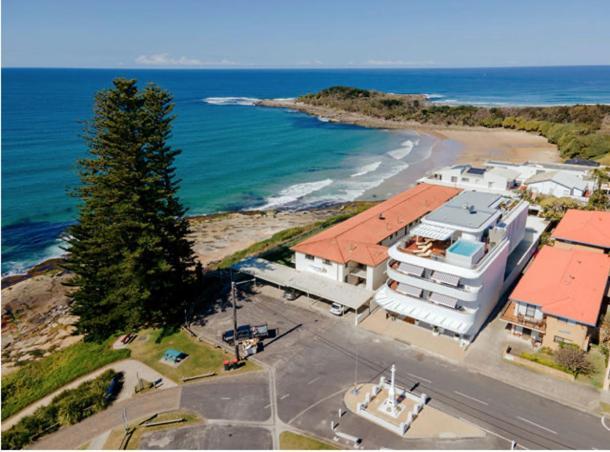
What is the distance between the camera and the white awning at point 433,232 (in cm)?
3027

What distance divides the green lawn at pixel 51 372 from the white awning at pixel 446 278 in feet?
77.1

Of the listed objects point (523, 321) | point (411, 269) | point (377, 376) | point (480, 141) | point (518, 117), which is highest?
point (518, 117)

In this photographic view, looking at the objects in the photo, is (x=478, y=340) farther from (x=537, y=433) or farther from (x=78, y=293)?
(x=78, y=293)

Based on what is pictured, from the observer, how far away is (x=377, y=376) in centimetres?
2666

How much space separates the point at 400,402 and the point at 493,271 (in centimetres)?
1275

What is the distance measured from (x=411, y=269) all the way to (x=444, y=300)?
3161 millimetres

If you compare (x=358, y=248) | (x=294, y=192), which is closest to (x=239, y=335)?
(x=358, y=248)

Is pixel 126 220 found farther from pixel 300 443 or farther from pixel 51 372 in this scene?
pixel 300 443

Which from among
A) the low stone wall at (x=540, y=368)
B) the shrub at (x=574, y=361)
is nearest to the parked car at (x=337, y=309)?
the low stone wall at (x=540, y=368)

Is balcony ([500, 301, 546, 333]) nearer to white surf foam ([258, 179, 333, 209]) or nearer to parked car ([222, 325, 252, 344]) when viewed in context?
parked car ([222, 325, 252, 344])

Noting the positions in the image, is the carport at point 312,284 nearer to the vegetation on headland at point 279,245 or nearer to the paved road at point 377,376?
the paved road at point 377,376

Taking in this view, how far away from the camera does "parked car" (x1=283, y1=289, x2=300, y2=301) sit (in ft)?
120

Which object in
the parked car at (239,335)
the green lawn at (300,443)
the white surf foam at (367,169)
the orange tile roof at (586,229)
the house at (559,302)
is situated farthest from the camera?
the white surf foam at (367,169)

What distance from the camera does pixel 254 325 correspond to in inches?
1288
